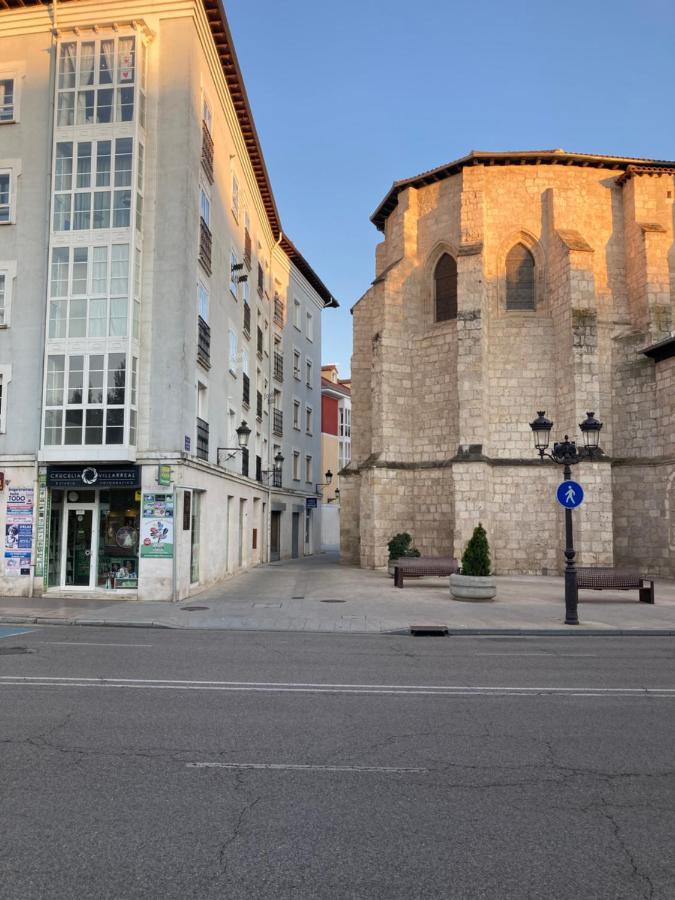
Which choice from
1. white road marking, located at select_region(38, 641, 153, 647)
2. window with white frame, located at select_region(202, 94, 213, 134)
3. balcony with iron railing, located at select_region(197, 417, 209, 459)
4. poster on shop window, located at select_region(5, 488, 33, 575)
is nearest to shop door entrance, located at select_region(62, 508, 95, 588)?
poster on shop window, located at select_region(5, 488, 33, 575)

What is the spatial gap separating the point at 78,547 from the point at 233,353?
30.3 ft

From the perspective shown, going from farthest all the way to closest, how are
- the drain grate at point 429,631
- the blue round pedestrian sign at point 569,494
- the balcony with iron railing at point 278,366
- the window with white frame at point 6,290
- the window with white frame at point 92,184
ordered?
1. the balcony with iron railing at point 278,366
2. the window with white frame at point 6,290
3. the window with white frame at point 92,184
4. the blue round pedestrian sign at point 569,494
5. the drain grate at point 429,631

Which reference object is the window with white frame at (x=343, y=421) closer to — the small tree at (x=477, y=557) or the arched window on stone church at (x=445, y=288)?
the arched window on stone church at (x=445, y=288)

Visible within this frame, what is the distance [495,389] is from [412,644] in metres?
16.1

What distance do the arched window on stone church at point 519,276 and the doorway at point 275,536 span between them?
14.9 meters

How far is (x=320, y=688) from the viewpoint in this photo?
7.76 m

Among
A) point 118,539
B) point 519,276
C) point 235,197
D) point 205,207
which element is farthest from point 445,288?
point 118,539

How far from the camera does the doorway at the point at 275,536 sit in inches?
1310

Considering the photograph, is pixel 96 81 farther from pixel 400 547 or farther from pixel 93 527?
pixel 400 547

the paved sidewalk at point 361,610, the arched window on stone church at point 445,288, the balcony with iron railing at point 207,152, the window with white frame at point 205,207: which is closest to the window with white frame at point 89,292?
the window with white frame at point 205,207

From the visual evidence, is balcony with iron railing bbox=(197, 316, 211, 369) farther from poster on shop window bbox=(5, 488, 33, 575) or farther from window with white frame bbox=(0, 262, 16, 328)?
poster on shop window bbox=(5, 488, 33, 575)

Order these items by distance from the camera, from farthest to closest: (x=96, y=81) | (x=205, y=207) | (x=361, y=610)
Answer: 1. (x=205, y=207)
2. (x=96, y=81)
3. (x=361, y=610)

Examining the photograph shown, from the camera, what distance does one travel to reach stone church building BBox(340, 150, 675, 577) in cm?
2439

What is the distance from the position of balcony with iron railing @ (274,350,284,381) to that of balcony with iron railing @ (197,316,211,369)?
13.1 metres
